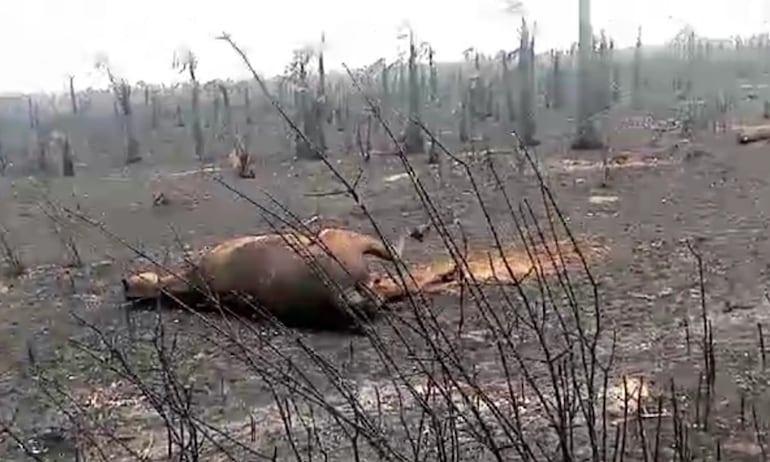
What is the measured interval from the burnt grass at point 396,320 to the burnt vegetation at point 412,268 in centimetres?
3

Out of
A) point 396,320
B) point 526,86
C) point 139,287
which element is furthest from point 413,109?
point 396,320

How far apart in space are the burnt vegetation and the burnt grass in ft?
0.09

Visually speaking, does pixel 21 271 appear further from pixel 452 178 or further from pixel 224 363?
pixel 452 178

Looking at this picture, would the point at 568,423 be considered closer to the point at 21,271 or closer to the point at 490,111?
the point at 21,271

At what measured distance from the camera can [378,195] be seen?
13211 millimetres

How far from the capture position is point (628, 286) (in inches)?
294

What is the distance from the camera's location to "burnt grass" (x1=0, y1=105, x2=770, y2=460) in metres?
4.56

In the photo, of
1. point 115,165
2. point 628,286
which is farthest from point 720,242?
point 115,165

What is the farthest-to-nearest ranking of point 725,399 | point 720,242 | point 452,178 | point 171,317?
point 452,178
point 720,242
point 171,317
point 725,399

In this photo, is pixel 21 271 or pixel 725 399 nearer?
pixel 725 399

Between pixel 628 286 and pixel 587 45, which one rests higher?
pixel 587 45

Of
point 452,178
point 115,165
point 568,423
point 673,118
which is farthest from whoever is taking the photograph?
point 673,118

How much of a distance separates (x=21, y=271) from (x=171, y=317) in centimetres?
256

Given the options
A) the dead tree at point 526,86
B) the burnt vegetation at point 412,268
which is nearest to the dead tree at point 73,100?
the burnt vegetation at point 412,268
